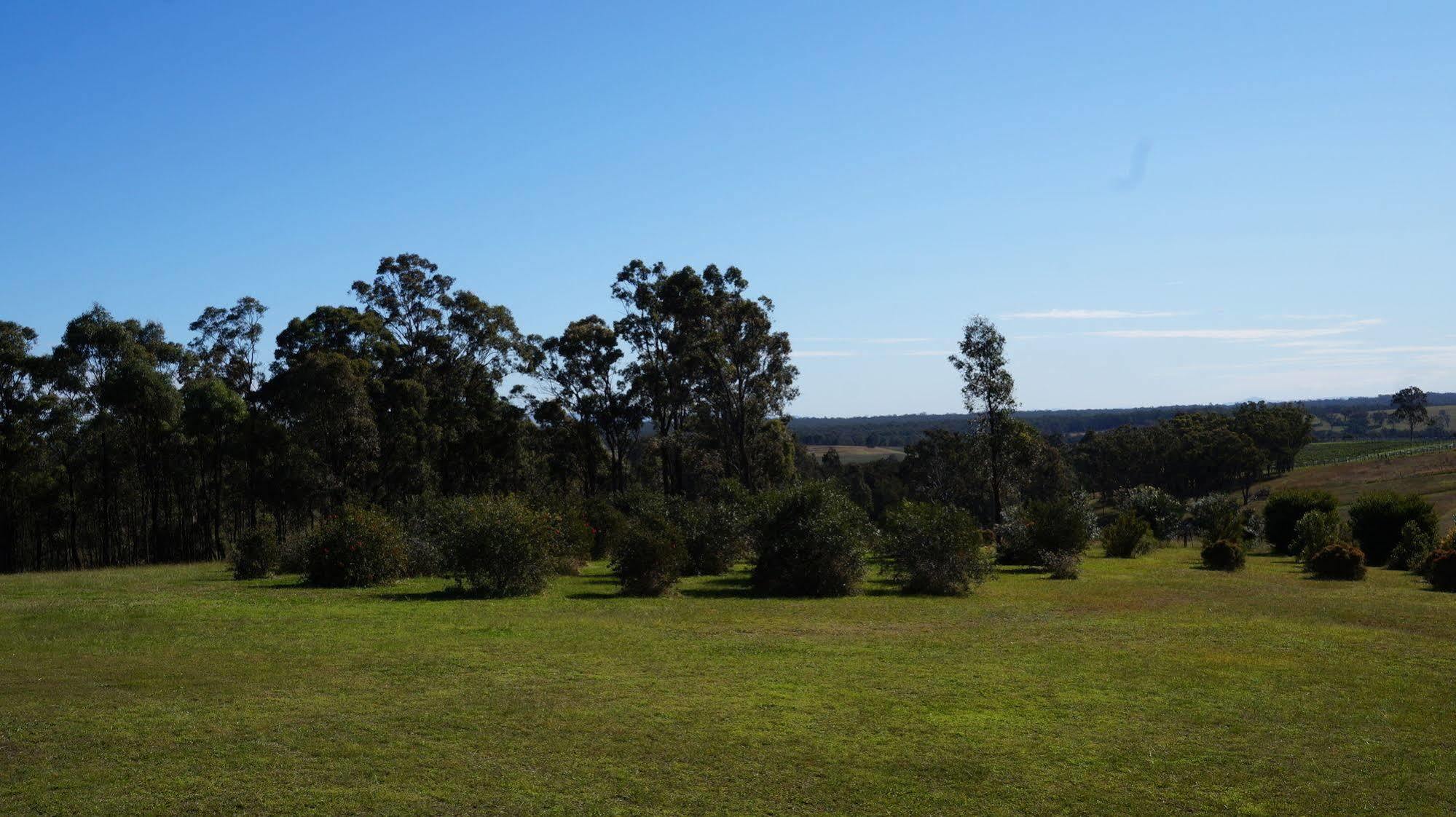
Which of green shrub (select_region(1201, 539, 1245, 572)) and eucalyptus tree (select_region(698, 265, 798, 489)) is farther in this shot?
eucalyptus tree (select_region(698, 265, 798, 489))

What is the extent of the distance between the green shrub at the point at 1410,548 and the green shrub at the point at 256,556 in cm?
3077

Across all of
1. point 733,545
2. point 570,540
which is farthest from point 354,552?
point 733,545

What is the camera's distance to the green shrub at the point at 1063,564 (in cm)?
2670

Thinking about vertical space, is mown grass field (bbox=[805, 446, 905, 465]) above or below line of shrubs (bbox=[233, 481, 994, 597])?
above

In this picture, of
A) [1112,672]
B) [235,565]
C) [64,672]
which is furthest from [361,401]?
[1112,672]

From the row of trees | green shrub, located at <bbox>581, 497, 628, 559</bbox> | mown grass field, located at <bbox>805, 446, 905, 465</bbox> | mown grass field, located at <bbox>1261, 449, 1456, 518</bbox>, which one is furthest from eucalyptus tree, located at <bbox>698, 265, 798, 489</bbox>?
mown grass field, located at <bbox>805, 446, 905, 465</bbox>

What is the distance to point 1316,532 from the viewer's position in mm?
30984

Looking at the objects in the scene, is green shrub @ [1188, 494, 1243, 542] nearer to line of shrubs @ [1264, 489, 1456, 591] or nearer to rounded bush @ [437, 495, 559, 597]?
line of shrubs @ [1264, 489, 1456, 591]

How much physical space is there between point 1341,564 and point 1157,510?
58.2ft

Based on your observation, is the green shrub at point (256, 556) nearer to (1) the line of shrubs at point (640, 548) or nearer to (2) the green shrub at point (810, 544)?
(1) the line of shrubs at point (640, 548)

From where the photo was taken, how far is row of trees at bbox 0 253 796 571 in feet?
126

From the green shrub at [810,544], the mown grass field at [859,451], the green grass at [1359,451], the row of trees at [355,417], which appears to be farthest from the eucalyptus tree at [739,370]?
the mown grass field at [859,451]

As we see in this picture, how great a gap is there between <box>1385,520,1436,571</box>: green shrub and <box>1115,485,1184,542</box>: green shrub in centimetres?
1235

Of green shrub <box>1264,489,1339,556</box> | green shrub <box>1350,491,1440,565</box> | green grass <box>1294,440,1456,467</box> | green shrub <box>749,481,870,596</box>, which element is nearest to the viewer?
green shrub <box>749,481,870,596</box>
